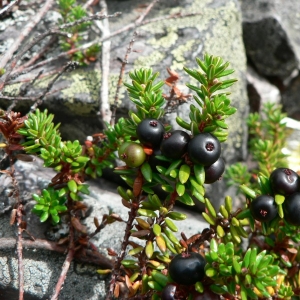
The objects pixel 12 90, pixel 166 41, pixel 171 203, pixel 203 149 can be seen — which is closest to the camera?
pixel 203 149

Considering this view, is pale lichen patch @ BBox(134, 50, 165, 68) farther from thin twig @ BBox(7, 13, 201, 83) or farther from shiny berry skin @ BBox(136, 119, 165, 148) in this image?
shiny berry skin @ BBox(136, 119, 165, 148)

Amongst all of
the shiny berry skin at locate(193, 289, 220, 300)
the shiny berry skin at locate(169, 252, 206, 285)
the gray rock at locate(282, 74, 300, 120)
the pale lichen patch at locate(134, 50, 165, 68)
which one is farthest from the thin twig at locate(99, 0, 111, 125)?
the gray rock at locate(282, 74, 300, 120)

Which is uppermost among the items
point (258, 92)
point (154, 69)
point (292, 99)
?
point (154, 69)

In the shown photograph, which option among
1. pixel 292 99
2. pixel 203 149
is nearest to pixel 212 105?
pixel 203 149

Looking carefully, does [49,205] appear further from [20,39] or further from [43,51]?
[43,51]

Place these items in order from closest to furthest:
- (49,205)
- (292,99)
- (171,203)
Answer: (171,203)
(49,205)
(292,99)

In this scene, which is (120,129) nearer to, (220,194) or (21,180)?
(21,180)
